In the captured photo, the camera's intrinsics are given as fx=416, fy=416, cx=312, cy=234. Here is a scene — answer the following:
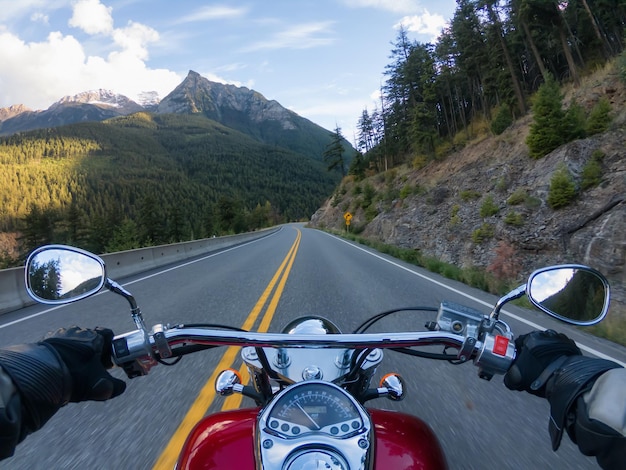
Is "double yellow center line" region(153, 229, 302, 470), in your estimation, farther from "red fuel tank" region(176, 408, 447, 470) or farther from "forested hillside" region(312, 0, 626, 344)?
"forested hillside" region(312, 0, 626, 344)

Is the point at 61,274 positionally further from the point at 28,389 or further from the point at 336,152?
the point at 336,152

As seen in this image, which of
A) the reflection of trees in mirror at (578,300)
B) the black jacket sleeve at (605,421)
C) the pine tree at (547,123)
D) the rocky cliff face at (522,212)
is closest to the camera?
the black jacket sleeve at (605,421)

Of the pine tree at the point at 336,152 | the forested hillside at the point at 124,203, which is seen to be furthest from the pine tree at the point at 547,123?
the pine tree at the point at 336,152

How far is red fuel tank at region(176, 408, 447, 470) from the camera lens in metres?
1.29

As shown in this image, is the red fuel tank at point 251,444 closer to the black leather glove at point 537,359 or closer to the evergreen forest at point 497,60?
the black leather glove at point 537,359

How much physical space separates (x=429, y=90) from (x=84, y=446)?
47426 millimetres

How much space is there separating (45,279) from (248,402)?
2108mm

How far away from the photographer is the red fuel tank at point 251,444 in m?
1.29

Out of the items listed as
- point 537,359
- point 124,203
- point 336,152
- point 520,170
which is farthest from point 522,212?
point 124,203

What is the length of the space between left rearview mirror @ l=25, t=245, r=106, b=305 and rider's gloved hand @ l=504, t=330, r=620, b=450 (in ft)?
5.69

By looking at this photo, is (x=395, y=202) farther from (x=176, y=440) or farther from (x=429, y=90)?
(x=176, y=440)

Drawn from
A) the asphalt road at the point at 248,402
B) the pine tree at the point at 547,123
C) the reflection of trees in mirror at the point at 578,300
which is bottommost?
the asphalt road at the point at 248,402

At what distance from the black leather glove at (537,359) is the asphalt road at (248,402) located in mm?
1265

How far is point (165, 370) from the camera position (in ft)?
14.2
